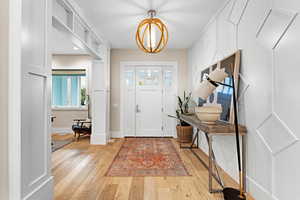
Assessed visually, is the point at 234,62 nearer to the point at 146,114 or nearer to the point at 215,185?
the point at 215,185

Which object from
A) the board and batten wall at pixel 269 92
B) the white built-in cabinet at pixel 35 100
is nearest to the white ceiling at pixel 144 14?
the board and batten wall at pixel 269 92

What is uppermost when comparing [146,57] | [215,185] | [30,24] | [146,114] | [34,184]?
[146,57]

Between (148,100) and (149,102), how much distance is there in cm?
7

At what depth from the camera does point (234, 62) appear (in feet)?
8.14

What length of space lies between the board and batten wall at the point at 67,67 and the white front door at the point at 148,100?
5.37 feet

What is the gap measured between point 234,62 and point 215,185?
1.63m

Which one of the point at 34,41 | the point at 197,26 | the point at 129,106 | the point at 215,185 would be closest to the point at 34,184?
the point at 34,41

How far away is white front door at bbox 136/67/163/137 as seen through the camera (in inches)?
225

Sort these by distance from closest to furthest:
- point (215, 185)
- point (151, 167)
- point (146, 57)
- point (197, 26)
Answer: point (215, 185) < point (151, 167) < point (197, 26) < point (146, 57)

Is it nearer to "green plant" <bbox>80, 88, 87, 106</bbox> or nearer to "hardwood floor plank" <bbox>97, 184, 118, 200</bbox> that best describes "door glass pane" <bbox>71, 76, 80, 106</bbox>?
"green plant" <bbox>80, 88, 87, 106</bbox>

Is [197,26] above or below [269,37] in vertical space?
above

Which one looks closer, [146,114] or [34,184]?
[34,184]

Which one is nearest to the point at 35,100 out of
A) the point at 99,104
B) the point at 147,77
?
the point at 99,104

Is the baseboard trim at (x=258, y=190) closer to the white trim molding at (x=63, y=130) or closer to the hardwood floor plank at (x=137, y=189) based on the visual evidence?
the hardwood floor plank at (x=137, y=189)
